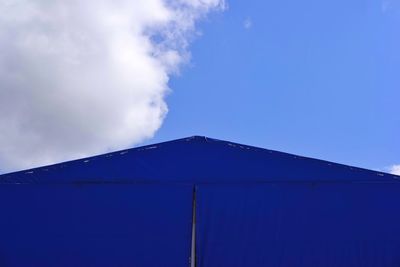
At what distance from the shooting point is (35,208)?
5.36 m

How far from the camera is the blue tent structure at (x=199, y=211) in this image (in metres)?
5.20

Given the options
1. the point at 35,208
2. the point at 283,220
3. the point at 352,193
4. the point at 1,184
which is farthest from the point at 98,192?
the point at 352,193

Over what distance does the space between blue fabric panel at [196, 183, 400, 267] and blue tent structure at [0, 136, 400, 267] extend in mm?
12

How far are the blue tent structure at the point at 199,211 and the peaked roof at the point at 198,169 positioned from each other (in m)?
0.01

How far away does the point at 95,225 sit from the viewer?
530cm

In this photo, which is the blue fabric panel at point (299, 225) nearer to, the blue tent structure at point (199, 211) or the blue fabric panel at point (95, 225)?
the blue tent structure at point (199, 211)

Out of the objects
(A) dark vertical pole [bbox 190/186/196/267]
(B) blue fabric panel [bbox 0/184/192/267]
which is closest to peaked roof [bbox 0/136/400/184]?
(B) blue fabric panel [bbox 0/184/192/267]

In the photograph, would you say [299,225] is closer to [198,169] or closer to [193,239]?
[193,239]

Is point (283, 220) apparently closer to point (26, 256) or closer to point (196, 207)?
point (196, 207)

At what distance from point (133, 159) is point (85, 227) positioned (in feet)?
3.25

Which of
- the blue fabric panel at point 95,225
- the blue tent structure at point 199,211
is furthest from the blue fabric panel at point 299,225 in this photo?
the blue fabric panel at point 95,225

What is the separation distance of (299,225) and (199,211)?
1.20 meters

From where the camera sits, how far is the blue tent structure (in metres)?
5.20

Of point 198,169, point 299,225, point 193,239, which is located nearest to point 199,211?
point 193,239
